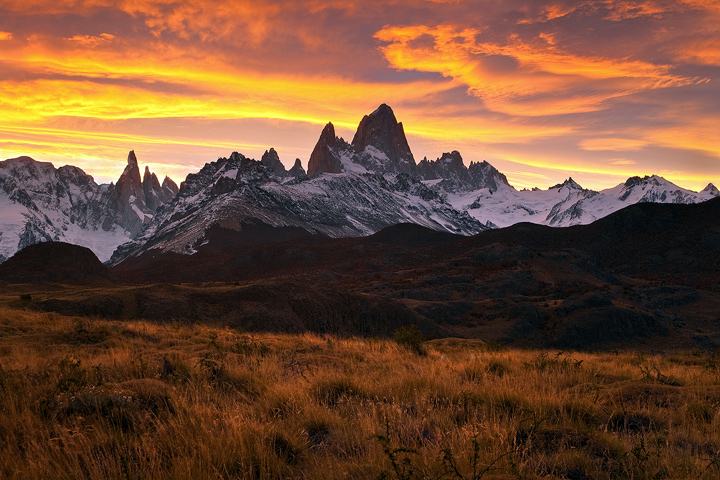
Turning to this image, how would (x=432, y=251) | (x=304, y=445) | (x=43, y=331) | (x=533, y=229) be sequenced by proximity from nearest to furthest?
(x=304, y=445)
(x=43, y=331)
(x=432, y=251)
(x=533, y=229)

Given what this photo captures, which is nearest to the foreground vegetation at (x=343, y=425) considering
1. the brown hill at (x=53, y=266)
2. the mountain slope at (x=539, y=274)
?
the mountain slope at (x=539, y=274)

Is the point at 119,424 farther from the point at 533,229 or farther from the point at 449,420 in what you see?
the point at 533,229

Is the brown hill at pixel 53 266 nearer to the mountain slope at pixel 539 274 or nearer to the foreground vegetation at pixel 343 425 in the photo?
the mountain slope at pixel 539 274

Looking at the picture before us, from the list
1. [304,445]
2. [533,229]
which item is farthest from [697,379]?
[533,229]

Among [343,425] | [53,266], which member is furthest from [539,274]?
[53,266]

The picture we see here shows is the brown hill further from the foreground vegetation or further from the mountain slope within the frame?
the foreground vegetation

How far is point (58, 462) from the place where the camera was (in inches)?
160

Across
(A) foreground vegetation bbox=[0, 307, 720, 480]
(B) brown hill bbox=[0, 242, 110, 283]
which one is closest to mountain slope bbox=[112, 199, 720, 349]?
(B) brown hill bbox=[0, 242, 110, 283]

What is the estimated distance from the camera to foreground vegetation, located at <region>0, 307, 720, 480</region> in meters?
3.94

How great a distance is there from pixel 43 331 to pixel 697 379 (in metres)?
17.6

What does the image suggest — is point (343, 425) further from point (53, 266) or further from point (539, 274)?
point (53, 266)

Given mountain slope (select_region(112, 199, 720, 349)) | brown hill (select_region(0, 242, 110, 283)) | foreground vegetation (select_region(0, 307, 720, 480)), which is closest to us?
foreground vegetation (select_region(0, 307, 720, 480))

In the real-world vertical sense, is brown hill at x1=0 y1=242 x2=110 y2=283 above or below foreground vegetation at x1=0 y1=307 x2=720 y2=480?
below

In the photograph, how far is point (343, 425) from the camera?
4.92 metres
